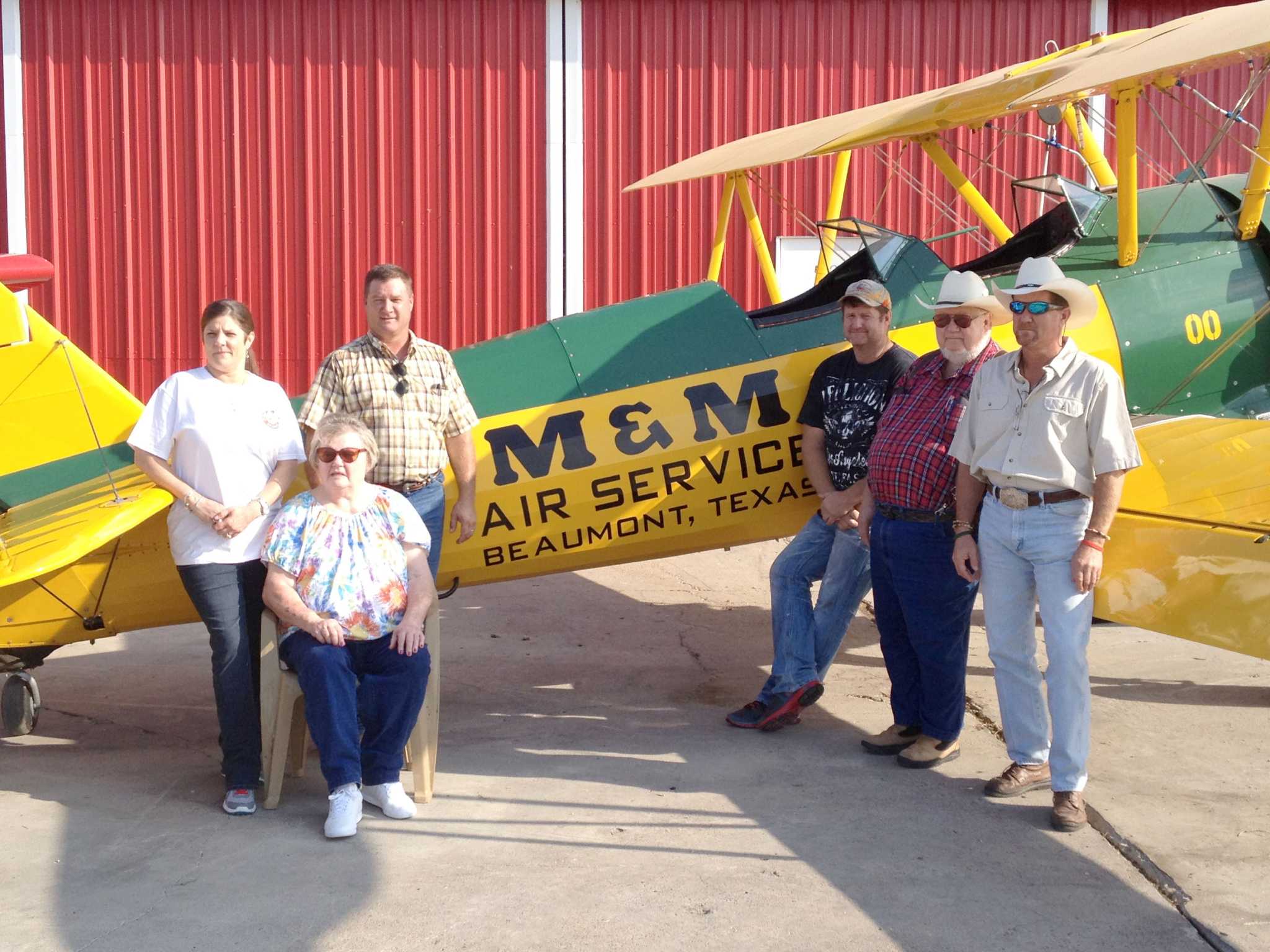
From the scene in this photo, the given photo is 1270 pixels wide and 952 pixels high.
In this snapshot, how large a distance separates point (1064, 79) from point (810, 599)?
217cm

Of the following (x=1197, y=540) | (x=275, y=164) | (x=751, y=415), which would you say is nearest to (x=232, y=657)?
(x=751, y=415)

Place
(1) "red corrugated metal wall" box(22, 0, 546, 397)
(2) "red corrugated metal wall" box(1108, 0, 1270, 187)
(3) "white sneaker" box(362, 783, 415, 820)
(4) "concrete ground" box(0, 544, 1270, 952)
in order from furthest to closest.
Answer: (2) "red corrugated metal wall" box(1108, 0, 1270, 187), (1) "red corrugated metal wall" box(22, 0, 546, 397), (3) "white sneaker" box(362, 783, 415, 820), (4) "concrete ground" box(0, 544, 1270, 952)

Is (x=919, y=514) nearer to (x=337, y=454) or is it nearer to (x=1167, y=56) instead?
(x=337, y=454)

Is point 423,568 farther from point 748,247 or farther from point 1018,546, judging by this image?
point 748,247

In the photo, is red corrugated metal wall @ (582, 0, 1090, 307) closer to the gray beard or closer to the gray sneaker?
the gray beard

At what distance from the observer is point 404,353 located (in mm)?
4043

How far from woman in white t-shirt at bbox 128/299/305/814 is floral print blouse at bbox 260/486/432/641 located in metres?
Result: 0.17

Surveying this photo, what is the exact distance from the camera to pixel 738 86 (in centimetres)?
946

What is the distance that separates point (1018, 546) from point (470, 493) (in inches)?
67.5

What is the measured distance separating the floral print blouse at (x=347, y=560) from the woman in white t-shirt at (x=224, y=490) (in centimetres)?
17

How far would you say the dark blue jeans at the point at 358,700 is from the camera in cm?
363

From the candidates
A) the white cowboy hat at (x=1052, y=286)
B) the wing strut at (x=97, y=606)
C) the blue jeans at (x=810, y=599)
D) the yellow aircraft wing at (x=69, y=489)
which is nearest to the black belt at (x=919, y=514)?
the blue jeans at (x=810, y=599)

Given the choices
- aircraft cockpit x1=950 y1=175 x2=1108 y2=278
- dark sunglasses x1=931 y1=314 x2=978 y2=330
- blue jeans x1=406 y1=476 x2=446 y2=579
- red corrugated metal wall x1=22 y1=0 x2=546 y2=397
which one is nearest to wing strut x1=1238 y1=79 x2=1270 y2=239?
aircraft cockpit x1=950 y1=175 x2=1108 y2=278

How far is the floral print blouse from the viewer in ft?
12.0
